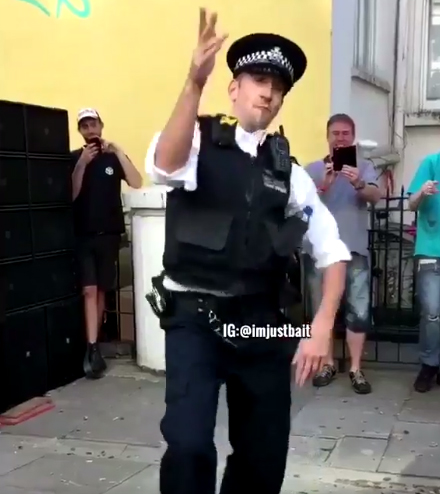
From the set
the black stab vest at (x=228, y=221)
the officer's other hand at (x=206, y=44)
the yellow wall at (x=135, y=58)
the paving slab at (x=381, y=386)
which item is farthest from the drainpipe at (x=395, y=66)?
the officer's other hand at (x=206, y=44)

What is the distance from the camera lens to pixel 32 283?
5.74 meters

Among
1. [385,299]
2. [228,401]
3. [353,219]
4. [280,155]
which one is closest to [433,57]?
[385,299]

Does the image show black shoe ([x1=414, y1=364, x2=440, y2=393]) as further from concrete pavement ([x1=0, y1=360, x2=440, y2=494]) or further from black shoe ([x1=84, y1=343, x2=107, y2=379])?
black shoe ([x1=84, y1=343, x2=107, y2=379])

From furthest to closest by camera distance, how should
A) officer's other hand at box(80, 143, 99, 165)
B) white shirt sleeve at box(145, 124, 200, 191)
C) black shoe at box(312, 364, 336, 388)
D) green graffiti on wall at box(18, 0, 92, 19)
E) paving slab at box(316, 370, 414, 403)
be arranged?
1. green graffiti on wall at box(18, 0, 92, 19)
2. officer's other hand at box(80, 143, 99, 165)
3. black shoe at box(312, 364, 336, 388)
4. paving slab at box(316, 370, 414, 403)
5. white shirt sleeve at box(145, 124, 200, 191)

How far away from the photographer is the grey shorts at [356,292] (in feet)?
18.8

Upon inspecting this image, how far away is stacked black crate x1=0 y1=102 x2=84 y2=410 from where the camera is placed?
5465 millimetres

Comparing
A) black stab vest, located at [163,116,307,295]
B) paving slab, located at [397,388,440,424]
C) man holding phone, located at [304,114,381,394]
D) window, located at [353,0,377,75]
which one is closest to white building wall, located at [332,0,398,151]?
window, located at [353,0,377,75]

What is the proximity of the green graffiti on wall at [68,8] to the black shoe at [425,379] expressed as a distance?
15.6 feet

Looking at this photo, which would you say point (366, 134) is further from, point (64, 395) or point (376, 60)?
point (64, 395)

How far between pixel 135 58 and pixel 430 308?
3869 mm

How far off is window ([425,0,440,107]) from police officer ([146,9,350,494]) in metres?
7.45

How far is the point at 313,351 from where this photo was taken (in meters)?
2.89

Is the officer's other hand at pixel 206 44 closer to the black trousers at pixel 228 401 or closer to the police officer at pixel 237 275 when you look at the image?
the police officer at pixel 237 275

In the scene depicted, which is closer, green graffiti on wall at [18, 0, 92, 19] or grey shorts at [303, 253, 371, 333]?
grey shorts at [303, 253, 371, 333]
